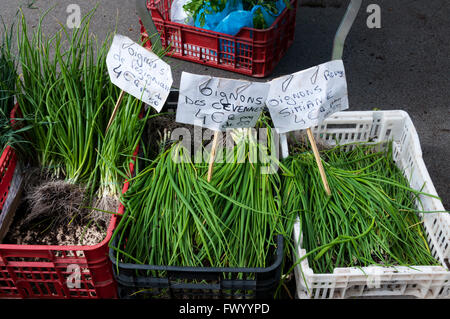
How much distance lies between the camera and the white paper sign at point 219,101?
4.94 feet

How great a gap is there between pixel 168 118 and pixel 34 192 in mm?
623

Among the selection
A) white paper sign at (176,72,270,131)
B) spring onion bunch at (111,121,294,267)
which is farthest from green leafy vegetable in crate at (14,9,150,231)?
white paper sign at (176,72,270,131)

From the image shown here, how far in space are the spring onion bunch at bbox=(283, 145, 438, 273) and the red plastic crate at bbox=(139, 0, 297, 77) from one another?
3.65 ft

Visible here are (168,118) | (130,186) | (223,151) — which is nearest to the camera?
(130,186)

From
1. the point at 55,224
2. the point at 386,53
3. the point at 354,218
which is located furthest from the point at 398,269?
the point at 386,53

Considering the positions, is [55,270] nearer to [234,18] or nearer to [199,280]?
[199,280]

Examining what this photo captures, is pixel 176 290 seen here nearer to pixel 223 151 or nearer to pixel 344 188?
pixel 223 151

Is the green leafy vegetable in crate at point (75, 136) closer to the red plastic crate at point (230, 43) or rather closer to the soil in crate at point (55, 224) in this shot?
the soil in crate at point (55, 224)

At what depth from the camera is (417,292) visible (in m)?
1.59

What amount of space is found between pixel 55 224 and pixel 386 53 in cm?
261

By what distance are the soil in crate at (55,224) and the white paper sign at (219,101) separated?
51 centimetres

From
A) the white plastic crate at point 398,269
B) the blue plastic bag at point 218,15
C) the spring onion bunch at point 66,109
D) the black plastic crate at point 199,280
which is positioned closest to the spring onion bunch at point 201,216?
the black plastic crate at point 199,280

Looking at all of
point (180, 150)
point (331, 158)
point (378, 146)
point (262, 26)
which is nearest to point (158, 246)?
point (180, 150)

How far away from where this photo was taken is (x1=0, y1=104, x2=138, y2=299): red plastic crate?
144 centimetres
